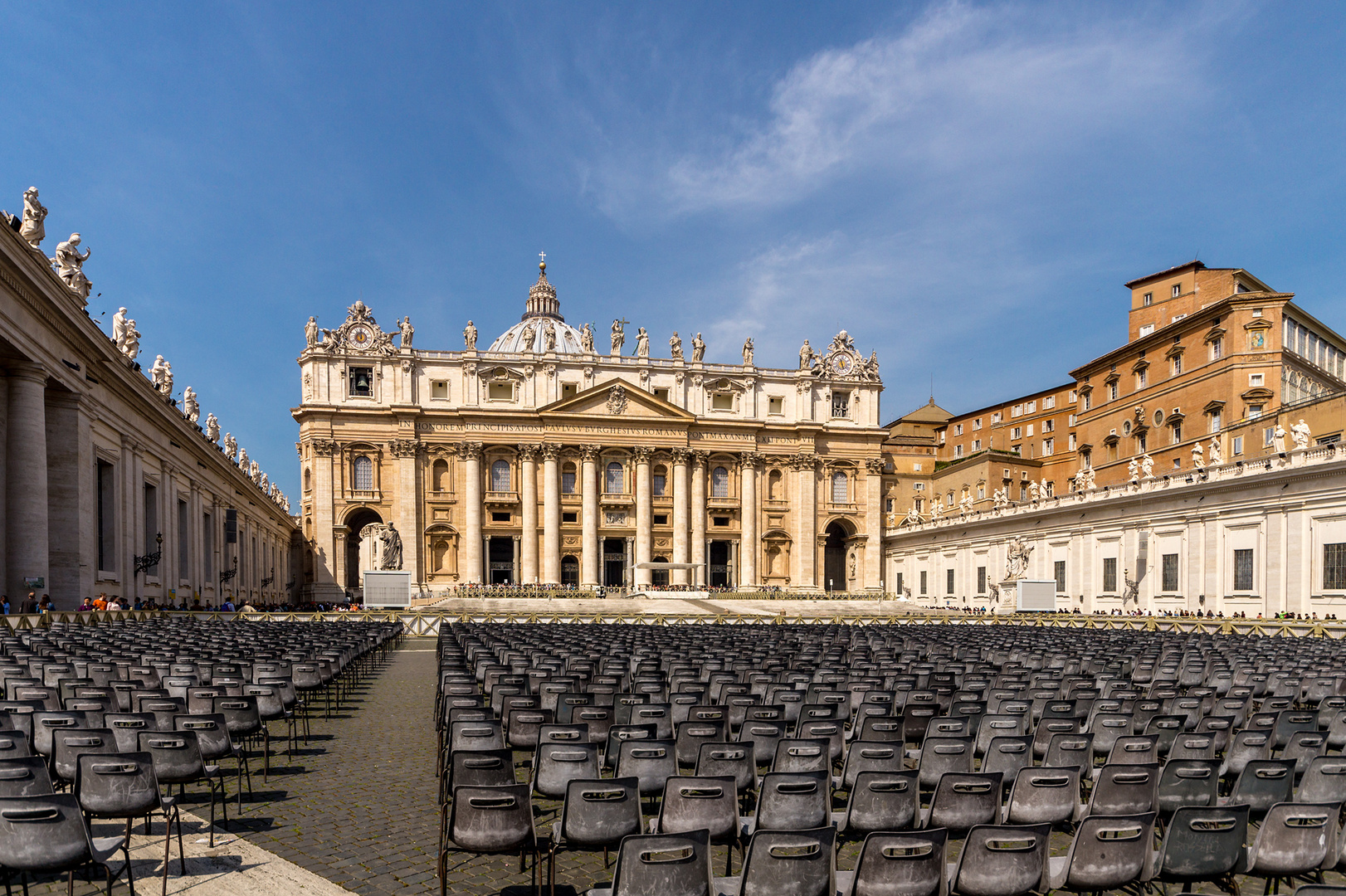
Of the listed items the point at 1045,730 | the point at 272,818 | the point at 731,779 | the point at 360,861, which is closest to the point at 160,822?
the point at 272,818

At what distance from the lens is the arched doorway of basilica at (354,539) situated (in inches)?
2872

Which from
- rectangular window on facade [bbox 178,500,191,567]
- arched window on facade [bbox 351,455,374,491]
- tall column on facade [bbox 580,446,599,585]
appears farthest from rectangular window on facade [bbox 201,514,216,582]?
tall column on facade [bbox 580,446,599,585]

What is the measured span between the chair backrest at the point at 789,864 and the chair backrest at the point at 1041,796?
2431mm

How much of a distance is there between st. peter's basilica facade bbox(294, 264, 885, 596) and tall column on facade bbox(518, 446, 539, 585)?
0.48 feet

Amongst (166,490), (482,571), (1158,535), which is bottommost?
(482,571)

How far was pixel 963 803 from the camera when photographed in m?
6.17

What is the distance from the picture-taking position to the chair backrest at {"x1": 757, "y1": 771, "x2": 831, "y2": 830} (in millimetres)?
5875

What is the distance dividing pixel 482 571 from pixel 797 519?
97.1 ft

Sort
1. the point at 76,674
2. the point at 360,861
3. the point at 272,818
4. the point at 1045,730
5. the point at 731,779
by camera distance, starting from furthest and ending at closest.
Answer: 1. the point at 76,674
2. the point at 1045,730
3. the point at 272,818
4. the point at 360,861
5. the point at 731,779

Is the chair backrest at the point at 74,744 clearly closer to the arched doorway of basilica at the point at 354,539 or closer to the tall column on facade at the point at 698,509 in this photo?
the arched doorway of basilica at the point at 354,539

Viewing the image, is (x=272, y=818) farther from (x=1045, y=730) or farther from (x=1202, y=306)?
(x=1202, y=306)

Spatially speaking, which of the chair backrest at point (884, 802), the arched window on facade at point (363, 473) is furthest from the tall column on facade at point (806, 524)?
the chair backrest at point (884, 802)

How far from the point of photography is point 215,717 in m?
8.53

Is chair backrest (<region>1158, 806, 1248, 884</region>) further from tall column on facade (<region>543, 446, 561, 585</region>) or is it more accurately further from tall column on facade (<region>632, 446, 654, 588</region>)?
tall column on facade (<region>632, 446, 654, 588</region>)
